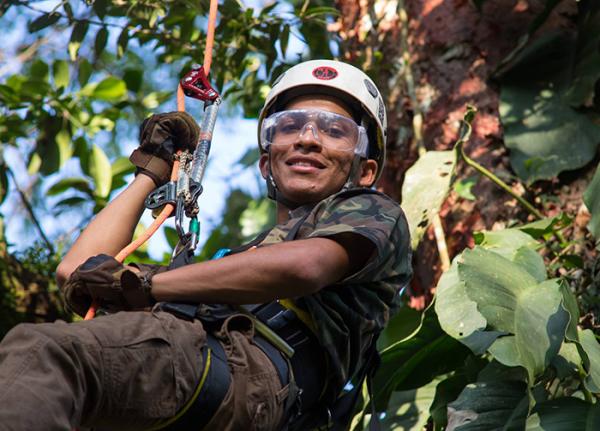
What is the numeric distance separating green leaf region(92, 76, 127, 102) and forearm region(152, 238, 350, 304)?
9.12ft

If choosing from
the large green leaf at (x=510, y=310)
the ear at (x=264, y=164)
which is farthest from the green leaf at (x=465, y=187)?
the ear at (x=264, y=164)

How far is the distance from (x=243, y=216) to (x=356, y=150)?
3.92 meters

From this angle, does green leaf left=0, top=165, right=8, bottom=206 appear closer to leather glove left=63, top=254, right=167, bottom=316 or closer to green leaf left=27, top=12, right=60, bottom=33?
green leaf left=27, top=12, right=60, bottom=33

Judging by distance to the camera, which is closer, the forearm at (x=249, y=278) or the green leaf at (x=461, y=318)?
the forearm at (x=249, y=278)

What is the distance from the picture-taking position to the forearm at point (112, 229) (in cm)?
322

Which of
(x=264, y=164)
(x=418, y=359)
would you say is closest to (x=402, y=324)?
(x=418, y=359)

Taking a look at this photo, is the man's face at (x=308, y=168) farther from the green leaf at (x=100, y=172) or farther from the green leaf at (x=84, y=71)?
the green leaf at (x=84, y=71)

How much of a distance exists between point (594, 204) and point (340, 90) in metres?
0.94

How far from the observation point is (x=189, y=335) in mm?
→ 2729

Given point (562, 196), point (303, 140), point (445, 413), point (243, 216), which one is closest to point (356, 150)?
point (303, 140)

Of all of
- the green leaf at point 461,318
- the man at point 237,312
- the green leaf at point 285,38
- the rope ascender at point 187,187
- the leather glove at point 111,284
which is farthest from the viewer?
the green leaf at point 285,38

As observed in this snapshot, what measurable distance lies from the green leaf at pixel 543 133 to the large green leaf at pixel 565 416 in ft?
4.44

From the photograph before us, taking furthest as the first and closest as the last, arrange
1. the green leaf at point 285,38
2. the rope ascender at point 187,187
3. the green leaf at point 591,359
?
the green leaf at point 285,38, the green leaf at point 591,359, the rope ascender at point 187,187

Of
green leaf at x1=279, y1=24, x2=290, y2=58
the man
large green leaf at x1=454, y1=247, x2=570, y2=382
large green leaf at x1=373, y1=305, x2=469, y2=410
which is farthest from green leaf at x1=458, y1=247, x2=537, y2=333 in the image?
green leaf at x1=279, y1=24, x2=290, y2=58
